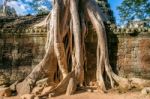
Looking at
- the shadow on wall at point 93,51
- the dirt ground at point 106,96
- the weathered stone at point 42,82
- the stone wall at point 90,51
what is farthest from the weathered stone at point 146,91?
the weathered stone at point 42,82

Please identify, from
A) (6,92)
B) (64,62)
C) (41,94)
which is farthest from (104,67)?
(6,92)

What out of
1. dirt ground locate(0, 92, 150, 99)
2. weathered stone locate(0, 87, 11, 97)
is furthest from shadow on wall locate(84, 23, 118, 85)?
weathered stone locate(0, 87, 11, 97)

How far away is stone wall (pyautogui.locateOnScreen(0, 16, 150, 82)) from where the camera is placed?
306 inches

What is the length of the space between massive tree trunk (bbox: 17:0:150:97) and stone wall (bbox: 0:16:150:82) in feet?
1.26

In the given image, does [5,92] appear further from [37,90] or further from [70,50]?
[70,50]

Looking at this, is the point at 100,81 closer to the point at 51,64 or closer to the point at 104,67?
the point at 104,67

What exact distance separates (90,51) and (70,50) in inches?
21.5

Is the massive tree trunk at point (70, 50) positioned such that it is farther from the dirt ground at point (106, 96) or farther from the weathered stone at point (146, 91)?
the weathered stone at point (146, 91)

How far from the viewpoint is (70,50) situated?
7848 millimetres

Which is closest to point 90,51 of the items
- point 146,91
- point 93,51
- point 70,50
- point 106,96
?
point 93,51

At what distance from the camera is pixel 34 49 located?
848cm

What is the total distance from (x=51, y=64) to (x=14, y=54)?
1374mm

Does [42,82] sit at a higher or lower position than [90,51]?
lower

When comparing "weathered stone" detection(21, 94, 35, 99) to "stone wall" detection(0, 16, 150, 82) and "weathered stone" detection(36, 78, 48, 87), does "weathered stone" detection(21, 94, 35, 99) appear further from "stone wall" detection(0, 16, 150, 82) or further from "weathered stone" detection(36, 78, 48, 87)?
"stone wall" detection(0, 16, 150, 82)
